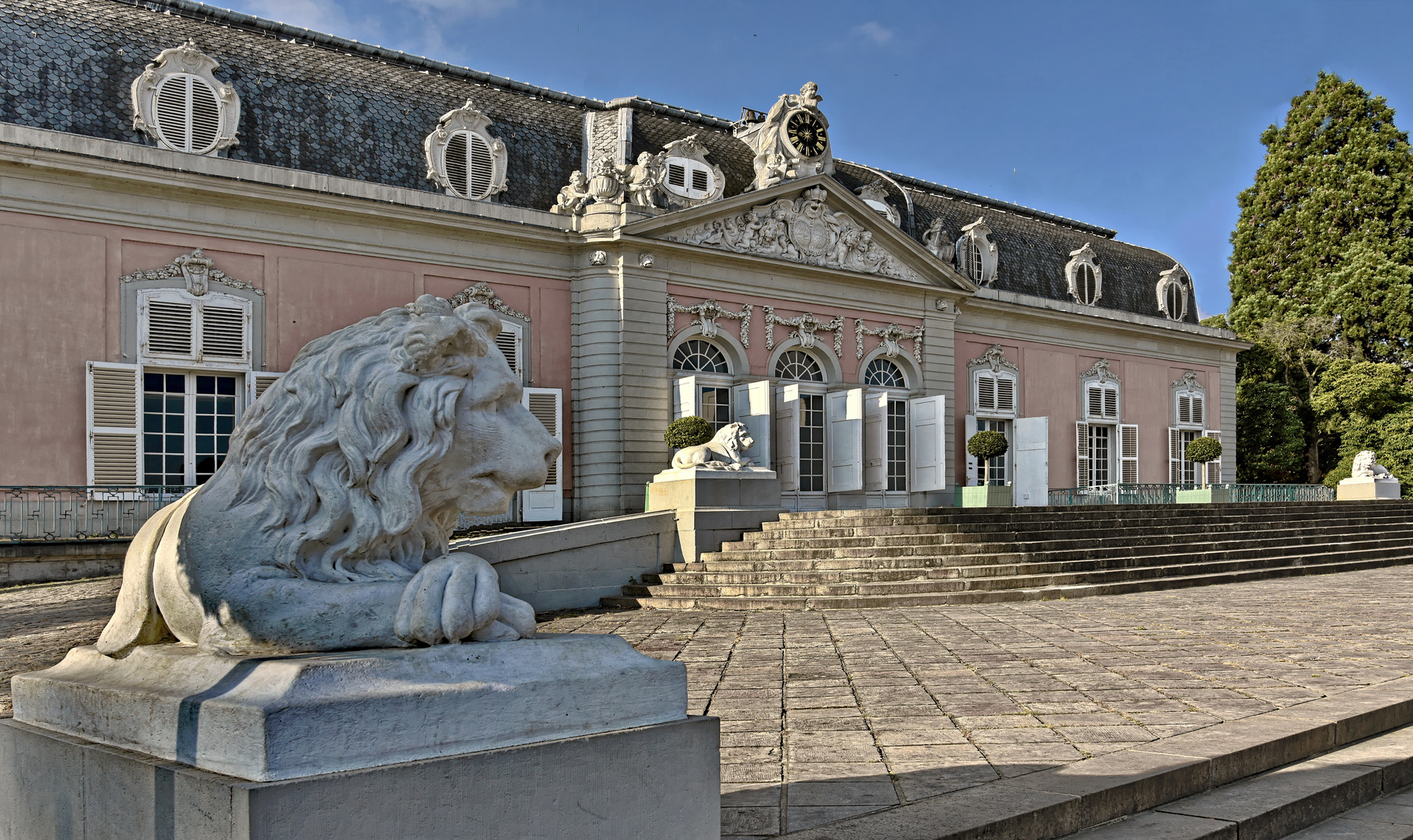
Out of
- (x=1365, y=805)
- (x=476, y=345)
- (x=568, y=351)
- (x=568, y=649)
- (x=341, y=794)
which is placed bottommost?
(x=1365, y=805)

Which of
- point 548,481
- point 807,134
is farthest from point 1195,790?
point 807,134

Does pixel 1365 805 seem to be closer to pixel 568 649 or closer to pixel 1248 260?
pixel 568 649

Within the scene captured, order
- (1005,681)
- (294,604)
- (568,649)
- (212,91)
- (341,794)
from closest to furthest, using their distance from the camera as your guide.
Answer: (341,794), (294,604), (568,649), (1005,681), (212,91)

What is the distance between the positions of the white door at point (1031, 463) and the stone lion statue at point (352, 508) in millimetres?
21915

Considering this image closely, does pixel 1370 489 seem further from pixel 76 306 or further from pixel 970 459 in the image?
pixel 76 306

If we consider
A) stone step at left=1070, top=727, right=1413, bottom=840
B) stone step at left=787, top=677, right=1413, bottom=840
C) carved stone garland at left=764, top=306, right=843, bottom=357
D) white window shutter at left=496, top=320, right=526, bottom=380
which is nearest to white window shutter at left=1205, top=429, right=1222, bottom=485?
carved stone garland at left=764, top=306, right=843, bottom=357

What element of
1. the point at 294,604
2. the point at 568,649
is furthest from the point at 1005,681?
the point at 294,604

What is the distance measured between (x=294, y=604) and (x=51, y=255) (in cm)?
1456

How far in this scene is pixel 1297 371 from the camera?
32938 mm

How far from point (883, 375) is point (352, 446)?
20397mm

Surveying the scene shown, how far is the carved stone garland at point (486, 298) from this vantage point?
17469mm

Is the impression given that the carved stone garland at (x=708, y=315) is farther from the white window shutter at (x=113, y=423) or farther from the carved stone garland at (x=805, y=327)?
the white window shutter at (x=113, y=423)

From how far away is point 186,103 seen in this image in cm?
1523

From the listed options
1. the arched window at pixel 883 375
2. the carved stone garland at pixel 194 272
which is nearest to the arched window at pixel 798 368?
the arched window at pixel 883 375
